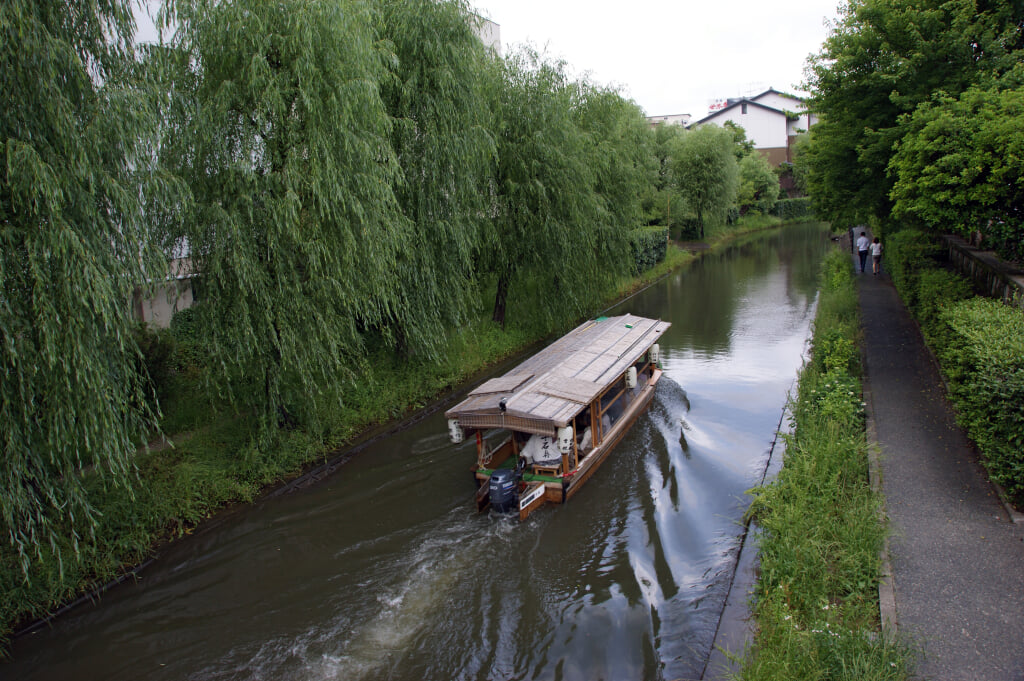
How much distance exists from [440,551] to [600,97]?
1539 cm

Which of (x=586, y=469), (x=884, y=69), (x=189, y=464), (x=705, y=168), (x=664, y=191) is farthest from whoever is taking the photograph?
(x=705, y=168)

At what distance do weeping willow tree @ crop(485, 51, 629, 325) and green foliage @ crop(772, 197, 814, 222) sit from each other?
149ft

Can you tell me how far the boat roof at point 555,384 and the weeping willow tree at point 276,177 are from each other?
8.18 ft

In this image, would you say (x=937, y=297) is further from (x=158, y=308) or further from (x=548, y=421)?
(x=158, y=308)

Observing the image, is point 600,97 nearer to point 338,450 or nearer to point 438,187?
point 438,187

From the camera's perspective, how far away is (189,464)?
10086 mm

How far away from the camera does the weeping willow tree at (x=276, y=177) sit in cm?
928

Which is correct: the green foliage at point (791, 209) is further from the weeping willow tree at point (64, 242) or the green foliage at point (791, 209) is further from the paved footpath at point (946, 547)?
the weeping willow tree at point (64, 242)

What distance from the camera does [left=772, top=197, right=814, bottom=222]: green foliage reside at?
5797 centimetres

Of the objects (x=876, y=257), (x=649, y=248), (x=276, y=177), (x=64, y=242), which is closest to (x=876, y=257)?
(x=876, y=257)

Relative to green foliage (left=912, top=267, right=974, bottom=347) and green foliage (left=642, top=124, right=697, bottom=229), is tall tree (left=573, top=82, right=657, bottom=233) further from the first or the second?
green foliage (left=642, top=124, right=697, bottom=229)

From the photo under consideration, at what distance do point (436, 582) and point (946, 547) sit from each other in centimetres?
562

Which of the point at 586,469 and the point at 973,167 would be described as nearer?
the point at 586,469

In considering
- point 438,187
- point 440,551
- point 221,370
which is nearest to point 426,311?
point 438,187
